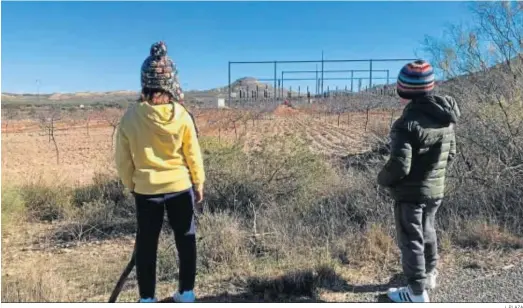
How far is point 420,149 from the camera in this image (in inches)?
132

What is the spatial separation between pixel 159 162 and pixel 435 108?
1.92m

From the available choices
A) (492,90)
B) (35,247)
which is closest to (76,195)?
(35,247)

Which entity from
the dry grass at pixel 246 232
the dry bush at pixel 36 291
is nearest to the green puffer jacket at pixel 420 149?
the dry grass at pixel 246 232

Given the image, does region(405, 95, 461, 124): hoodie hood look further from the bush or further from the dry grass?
the bush

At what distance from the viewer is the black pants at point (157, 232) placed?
3402 millimetres

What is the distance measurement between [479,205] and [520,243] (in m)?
0.83

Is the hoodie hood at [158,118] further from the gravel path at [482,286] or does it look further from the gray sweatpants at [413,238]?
the gravel path at [482,286]

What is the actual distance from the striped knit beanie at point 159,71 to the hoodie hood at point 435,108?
64.9 inches

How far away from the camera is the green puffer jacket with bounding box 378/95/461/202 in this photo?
330 cm

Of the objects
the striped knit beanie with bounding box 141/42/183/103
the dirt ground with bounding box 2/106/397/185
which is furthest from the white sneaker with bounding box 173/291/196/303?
the dirt ground with bounding box 2/106/397/185

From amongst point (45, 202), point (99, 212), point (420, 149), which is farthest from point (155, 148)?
point (45, 202)

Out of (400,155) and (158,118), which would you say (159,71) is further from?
(400,155)

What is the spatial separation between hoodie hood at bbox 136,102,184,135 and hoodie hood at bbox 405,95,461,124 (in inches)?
63.9

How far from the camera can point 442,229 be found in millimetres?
4902
